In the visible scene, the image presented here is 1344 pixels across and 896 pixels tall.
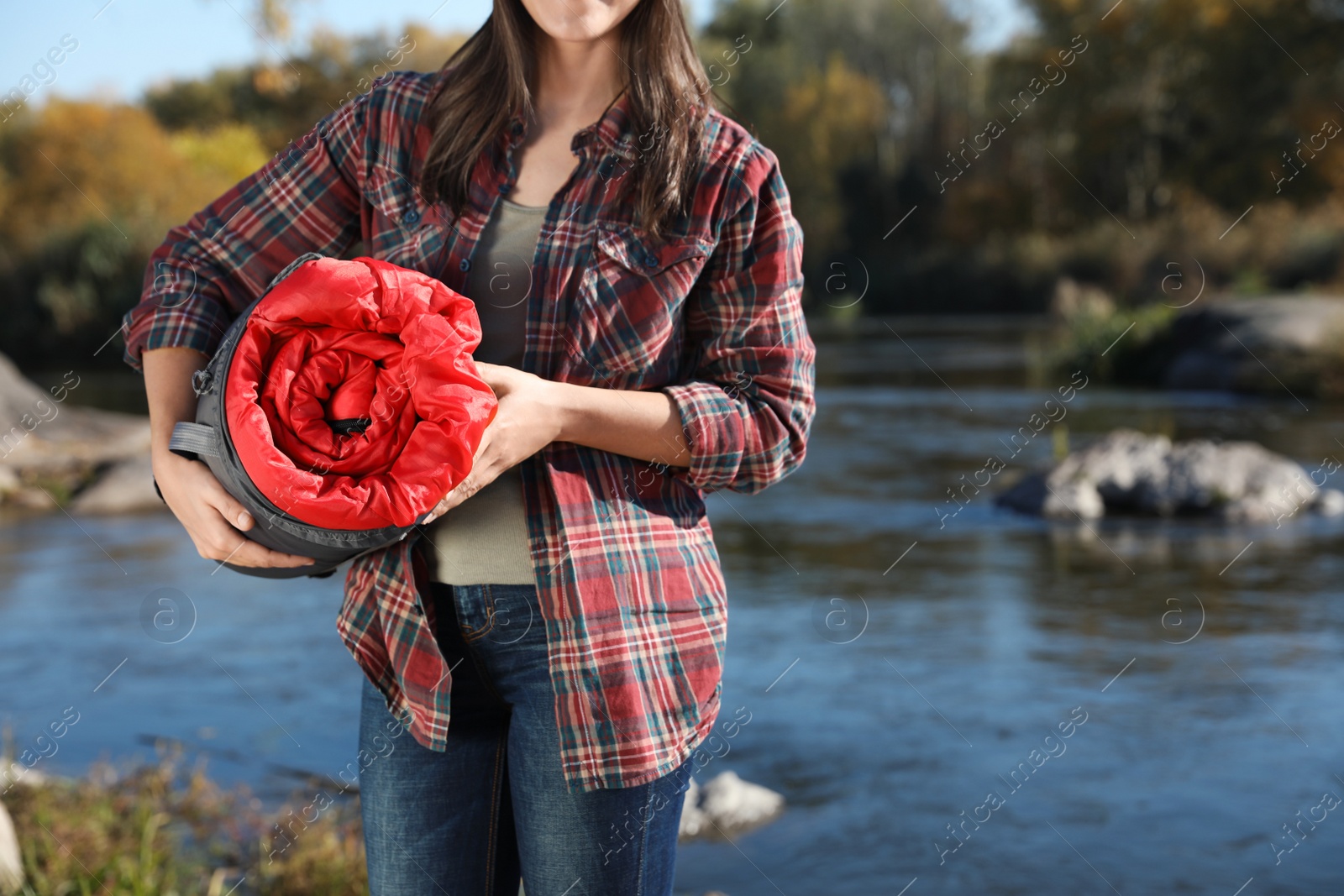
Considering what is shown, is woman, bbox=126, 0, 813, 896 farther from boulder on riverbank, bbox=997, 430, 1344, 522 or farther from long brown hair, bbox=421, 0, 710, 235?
boulder on riverbank, bbox=997, 430, 1344, 522

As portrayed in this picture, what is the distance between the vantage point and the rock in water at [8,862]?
9.78 feet

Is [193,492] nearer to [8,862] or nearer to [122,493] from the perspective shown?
[8,862]

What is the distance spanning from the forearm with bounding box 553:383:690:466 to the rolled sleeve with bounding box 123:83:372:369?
18.2 inches

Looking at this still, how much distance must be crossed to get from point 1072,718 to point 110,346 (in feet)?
77.2

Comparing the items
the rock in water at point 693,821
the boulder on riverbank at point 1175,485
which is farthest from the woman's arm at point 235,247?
the boulder on riverbank at point 1175,485

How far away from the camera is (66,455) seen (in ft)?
37.1

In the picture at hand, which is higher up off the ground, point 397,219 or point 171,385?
point 397,219

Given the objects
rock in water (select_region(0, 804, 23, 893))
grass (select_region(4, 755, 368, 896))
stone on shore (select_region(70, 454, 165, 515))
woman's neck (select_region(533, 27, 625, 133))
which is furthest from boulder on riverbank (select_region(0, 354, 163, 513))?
woman's neck (select_region(533, 27, 625, 133))

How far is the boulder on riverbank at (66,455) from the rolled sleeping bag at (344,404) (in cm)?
897

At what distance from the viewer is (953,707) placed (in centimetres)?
509

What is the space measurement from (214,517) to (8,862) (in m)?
2.05

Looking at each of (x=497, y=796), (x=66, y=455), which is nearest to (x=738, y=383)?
(x=497, y=796)

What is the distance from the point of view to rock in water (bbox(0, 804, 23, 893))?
2982mm

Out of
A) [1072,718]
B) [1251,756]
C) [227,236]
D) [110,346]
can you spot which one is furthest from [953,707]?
[110,346]
